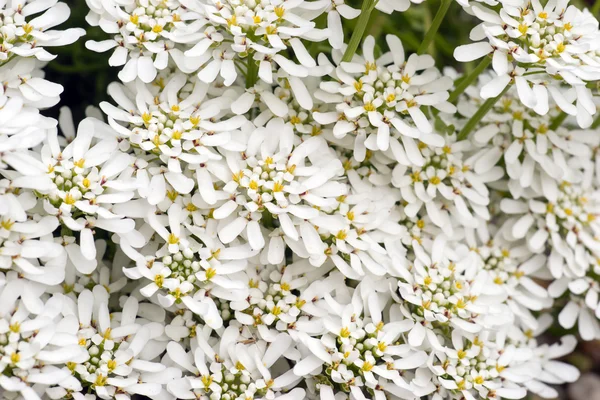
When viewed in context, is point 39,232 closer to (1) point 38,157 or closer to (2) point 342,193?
(1) point 38,157

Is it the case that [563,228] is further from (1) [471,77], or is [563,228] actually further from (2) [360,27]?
(2) [360,27]

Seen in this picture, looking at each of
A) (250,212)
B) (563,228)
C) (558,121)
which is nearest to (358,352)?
(250,212)

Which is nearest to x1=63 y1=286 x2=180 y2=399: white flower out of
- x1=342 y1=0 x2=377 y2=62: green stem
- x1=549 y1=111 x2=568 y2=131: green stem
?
x1=342 y1=0 x2=377 y2=62: green stem

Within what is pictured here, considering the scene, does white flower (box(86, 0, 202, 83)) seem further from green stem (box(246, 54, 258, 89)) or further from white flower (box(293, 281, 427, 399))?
white flower (box(293, 281, 427, 399))

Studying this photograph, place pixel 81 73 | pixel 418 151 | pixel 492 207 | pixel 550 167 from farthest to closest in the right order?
pixel 81 73 → pixel 492 207 → pixel 550 167 → pixel 418 151

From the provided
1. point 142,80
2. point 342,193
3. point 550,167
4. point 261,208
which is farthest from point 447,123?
point 142,80

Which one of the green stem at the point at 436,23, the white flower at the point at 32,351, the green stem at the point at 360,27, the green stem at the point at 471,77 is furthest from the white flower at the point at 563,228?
the white flower at the point at 32,351
